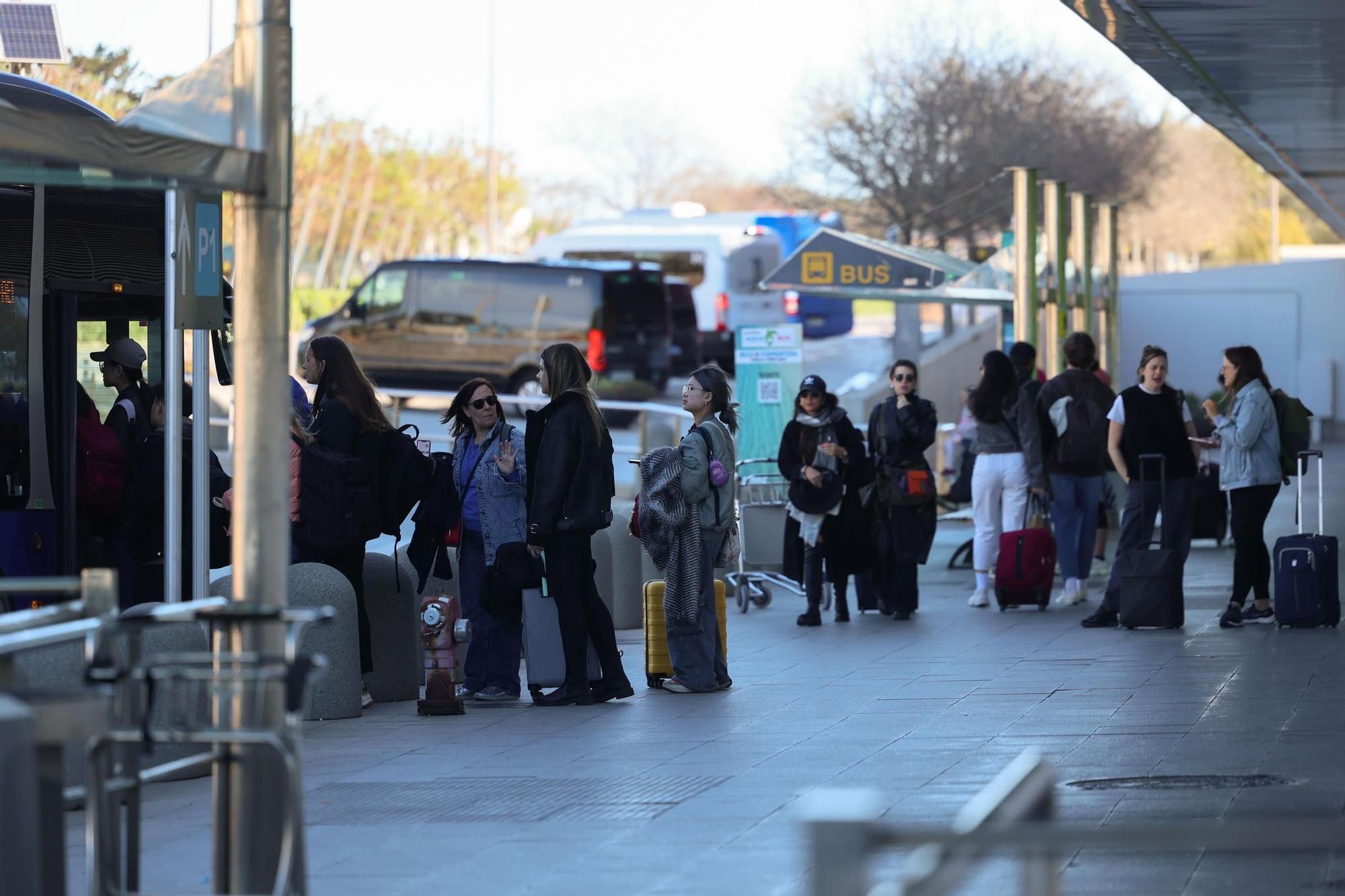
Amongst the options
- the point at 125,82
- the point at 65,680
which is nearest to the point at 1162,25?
the point at 65,680

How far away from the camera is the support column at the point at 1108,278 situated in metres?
27.5

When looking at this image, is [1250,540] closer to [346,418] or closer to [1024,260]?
[346,418]

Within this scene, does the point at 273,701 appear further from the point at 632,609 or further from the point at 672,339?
the point at 672,339

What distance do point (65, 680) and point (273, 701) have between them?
2.34 meters

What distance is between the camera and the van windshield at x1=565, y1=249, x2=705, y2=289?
3925 centimetres

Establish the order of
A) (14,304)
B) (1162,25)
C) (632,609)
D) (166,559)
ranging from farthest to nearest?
(632,609) < (1162,25) < (14,304) < (166,559)

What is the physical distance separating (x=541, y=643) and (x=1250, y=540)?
16.0ft

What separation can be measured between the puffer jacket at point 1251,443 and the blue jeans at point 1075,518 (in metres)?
1.63

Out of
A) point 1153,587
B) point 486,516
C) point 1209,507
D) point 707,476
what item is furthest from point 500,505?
point 1209,507

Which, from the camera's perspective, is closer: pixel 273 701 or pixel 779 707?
pixel 273 701

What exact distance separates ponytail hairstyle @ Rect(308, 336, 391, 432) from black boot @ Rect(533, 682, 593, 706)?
5.15ft

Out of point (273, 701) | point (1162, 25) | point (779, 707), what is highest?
point (1162, 25)

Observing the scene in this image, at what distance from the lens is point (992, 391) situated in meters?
14.0

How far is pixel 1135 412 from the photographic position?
12.8m
